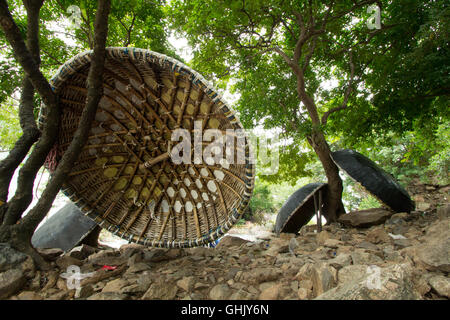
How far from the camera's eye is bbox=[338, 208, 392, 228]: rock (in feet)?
12.7

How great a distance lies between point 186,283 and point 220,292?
0.31 metres

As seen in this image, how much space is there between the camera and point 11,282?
5.11 feet

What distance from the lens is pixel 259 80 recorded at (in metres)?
5.63

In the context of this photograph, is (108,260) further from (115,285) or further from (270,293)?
(270,293)

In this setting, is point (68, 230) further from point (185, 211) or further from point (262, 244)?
point (262, 244)

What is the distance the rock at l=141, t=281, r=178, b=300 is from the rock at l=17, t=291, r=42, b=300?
0.79 meters

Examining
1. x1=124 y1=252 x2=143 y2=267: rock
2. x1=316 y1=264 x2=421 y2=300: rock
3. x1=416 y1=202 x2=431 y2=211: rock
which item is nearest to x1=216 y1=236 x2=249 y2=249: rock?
x1=124 y1=252 x2=143 y2=267: rock

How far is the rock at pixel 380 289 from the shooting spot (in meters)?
1.23

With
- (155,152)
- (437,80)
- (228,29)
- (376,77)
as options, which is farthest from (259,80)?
(155,152)

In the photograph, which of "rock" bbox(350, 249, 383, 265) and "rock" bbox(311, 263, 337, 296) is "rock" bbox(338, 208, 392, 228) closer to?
"rock" bbox(350, 249, 383, 265)

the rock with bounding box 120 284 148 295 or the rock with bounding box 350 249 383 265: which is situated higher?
the rock with bounding box 350 249 383 265

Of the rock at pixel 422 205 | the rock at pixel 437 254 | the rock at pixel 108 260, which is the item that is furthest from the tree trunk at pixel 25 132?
the rock at pixel 422 205

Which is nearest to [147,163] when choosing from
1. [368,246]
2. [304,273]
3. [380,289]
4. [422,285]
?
[304,273]

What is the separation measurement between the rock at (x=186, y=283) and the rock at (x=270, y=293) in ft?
1.86
